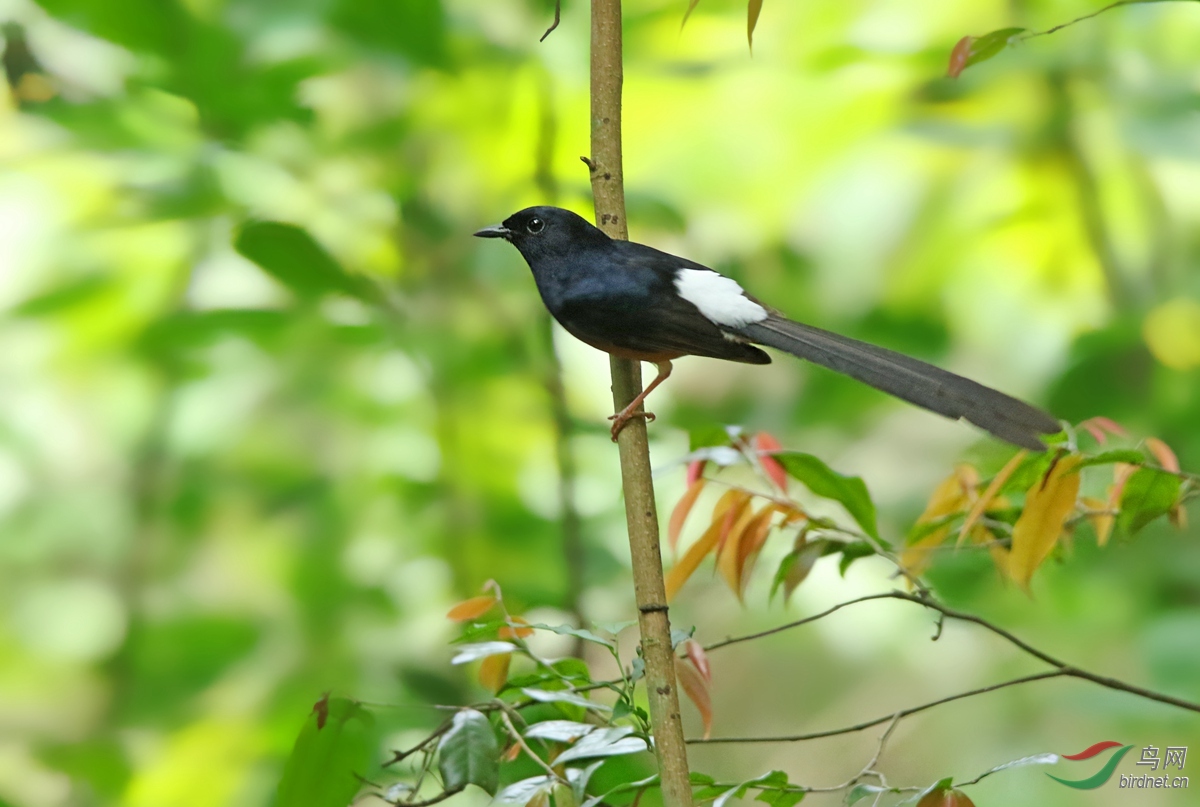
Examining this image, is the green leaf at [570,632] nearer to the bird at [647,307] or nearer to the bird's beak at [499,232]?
the bird at [647,307]

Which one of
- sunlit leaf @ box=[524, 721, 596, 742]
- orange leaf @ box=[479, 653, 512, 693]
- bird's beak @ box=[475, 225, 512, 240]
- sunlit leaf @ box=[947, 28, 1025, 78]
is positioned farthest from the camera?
bird's beak @ box=[475, 225, 512, 240]

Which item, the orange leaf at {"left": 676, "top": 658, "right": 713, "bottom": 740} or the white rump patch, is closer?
the orange leaf at {"left": 676, "top": 658, "right": 713, "bottom": 740}

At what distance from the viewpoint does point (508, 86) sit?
2607mm

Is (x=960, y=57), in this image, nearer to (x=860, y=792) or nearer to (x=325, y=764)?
(x=860, y=792)

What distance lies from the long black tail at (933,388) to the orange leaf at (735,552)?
24 cm

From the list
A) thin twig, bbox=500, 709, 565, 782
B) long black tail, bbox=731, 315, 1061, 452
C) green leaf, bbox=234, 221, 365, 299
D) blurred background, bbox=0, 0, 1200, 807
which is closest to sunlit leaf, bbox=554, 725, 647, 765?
thin twig, bbox=500, 709, 565, 782

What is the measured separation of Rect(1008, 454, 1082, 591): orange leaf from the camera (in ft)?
3.49

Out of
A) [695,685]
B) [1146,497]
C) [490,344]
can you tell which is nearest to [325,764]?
[695,685]

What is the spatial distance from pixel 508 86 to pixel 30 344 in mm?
1574

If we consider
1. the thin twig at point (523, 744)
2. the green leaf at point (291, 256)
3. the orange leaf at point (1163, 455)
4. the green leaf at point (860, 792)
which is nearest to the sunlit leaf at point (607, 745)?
the thin twig at point (523, 744)

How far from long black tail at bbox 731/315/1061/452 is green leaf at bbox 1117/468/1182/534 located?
5.8 inches

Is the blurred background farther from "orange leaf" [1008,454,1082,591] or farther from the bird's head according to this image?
"orange leaf" [1008,454,1082,591]

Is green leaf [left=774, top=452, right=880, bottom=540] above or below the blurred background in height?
below

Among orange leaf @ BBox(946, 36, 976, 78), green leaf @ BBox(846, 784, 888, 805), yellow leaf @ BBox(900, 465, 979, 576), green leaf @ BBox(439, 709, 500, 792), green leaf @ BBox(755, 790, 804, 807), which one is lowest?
green leaf @ BBox(846, 784, 888, 805)
